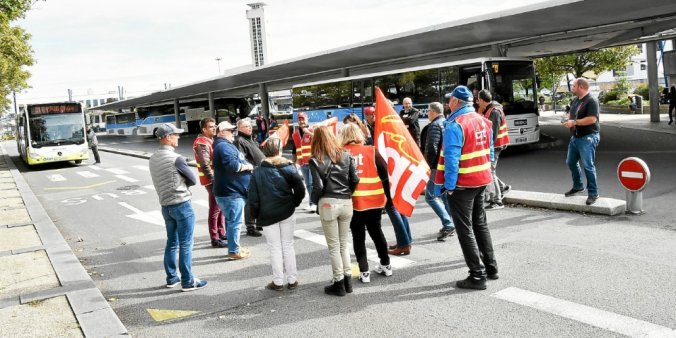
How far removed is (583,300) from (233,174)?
4.22 meters

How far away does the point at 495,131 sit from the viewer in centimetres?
853

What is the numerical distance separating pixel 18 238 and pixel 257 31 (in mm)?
159508

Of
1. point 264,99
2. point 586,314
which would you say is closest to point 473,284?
point 586,314

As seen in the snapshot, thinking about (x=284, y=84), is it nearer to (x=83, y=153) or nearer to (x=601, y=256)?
(x=83, y=153)

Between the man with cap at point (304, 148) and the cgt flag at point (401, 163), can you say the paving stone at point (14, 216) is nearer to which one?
the man with cap at point (304, 148)

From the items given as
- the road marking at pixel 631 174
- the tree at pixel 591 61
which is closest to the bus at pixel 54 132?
the road marking at pixel 631 174

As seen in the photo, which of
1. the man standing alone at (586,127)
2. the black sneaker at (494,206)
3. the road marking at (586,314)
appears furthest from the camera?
the black sneaker at (494,206)

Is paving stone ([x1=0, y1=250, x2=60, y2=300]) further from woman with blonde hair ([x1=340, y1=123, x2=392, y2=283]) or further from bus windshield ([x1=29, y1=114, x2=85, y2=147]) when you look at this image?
bus windshield ([x1=29, y1=114, x2=85, y2=147])

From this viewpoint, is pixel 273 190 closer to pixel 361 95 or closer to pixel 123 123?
pixel 361 95

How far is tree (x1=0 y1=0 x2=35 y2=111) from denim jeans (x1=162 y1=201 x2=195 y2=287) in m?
8.37

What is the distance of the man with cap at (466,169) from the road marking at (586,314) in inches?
14.7

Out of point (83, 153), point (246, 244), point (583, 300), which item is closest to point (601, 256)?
point (583, 300)

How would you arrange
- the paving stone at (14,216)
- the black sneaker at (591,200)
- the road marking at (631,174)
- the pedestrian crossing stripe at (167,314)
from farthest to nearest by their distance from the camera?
the paving stone at (14,216)
the black sneaker at (591,200)
the road marking at (631,174)
the pedestrian crossing stripe at (167,314)

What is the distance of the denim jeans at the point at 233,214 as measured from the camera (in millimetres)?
6965
